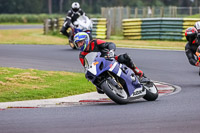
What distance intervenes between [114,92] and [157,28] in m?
17.6

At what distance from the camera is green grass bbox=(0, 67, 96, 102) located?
11364 mm

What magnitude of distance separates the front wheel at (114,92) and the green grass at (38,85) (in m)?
2.14

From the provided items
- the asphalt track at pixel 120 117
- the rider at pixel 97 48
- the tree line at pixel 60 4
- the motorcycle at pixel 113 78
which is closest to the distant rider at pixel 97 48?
the rider at pixel 97 48

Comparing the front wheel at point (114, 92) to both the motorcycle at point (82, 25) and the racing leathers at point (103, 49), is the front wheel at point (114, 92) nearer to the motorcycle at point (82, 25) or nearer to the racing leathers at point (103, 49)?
the racing leathers at point (103, 49)

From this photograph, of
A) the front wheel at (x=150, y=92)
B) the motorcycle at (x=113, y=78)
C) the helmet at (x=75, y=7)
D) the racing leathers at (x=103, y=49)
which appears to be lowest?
the front wheel at (x=150, y=92)

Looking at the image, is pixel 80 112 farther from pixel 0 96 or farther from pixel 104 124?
pixel 0 96

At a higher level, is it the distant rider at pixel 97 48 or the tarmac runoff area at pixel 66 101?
the distant rider at pixel 97 48

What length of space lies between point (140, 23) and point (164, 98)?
16661mm

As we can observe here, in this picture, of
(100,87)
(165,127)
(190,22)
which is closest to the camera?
(165,127)

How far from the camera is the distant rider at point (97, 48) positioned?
1011cm

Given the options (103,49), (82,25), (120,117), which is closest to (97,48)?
(103,49)

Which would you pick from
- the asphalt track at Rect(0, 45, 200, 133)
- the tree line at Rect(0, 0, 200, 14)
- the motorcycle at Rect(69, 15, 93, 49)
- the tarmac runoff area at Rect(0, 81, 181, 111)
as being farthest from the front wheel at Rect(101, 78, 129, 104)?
the tree line at Rect(0, 0, 200, 14)

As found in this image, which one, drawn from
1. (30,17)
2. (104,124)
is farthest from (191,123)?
(30,17)

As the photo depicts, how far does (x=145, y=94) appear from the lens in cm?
1017
